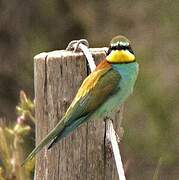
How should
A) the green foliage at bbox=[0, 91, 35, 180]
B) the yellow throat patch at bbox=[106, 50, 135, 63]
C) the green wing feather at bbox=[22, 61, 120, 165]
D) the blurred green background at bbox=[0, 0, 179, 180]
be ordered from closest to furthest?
1. the green wing feather at bbox=[22, 61, 120, 165]
2. the yellow throat patch at bbox=[106, 50, 135, 63]
3. the green foliage at bbox=[0, 91, 35, 180]
4. the blurred green background at bbox=[0, 0, 179, 180]

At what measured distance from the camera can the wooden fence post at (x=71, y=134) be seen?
2.68 metres

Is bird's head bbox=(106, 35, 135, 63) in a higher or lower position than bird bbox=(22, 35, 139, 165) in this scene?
higher

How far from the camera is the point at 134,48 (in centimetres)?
793

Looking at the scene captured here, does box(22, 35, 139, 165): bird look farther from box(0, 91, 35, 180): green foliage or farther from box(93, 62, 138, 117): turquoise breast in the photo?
box(0, 91, 35, 180): green foliage

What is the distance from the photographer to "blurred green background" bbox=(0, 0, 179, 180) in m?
7.65

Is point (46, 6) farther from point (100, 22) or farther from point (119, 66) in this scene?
point (119, 66)

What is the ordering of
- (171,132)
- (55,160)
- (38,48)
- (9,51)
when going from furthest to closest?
(9,51) → (38,48) → (171,132) → (55,160)

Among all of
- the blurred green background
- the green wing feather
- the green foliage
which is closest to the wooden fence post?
the green wing feather

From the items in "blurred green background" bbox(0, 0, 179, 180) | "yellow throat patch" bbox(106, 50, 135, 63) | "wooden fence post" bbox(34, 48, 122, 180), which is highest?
"blurred green background" bbox(0, 0, 179, 180)

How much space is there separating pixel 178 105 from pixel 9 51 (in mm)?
1801

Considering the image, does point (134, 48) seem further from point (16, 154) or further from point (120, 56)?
point (120, 56)

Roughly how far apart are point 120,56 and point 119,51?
4 cm

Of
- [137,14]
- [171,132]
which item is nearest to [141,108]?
[171,132]

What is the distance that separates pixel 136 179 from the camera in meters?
7.72
